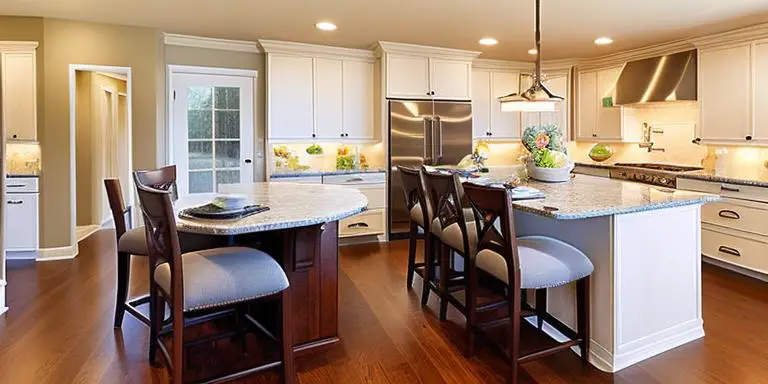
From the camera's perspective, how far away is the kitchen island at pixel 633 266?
7.66 feet

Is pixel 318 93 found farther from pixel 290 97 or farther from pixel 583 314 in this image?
pixel 583 314

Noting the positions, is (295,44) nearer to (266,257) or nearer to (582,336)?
(266,257)

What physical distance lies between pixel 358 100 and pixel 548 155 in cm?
288

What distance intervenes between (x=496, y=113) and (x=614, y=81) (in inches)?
58.4

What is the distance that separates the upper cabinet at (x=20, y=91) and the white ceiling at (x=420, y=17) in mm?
366

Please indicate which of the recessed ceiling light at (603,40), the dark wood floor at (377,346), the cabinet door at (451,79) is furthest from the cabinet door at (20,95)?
the recessed ceiling light at (603,40)

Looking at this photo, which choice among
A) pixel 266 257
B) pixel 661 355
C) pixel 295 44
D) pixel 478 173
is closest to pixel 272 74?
pixel 295 44

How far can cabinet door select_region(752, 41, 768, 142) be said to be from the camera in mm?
4262

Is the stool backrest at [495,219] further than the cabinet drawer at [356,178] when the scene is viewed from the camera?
No

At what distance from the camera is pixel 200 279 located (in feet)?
6.31

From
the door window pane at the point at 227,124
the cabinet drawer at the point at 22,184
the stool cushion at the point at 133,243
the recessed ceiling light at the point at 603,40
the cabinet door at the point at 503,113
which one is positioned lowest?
the stool cushion at the point at 133,243

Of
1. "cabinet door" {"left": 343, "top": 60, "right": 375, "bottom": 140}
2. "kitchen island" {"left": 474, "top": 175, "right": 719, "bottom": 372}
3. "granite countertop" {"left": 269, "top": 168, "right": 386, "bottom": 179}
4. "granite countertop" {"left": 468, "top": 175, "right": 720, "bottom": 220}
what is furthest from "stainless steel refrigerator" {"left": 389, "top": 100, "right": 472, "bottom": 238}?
"kitchen island" {"left": 474, "top": 175, "right": 719, "bottom": 372}

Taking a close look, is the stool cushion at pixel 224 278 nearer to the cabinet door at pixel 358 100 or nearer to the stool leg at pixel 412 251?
the stool leg at pixel 412 251

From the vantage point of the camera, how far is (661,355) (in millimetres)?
2516
